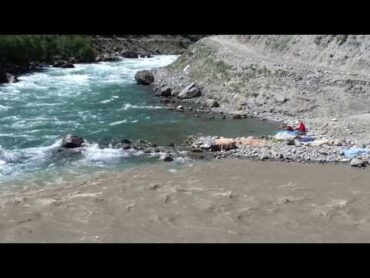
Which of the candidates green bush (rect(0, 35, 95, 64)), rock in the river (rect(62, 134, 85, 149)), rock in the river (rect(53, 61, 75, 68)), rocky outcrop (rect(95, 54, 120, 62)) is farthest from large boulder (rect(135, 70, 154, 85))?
rock in the river (rect(62, 134, 85, 149))

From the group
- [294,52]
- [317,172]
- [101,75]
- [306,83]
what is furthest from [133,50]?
[317,172]

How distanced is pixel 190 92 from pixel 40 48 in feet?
71.5

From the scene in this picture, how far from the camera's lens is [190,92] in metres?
35.8

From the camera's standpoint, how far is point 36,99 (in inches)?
1331

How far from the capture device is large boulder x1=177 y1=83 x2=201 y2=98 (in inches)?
1405

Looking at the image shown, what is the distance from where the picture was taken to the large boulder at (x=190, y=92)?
3569cm

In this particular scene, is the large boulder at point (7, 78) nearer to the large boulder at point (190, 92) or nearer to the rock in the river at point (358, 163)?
the large boulder at point (190, 92)

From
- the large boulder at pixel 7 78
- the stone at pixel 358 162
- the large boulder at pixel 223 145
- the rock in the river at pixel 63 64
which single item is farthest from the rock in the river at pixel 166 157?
the rock in the river at pixel 63 64

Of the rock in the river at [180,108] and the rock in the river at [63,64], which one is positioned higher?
the rock in the river at [180,108]

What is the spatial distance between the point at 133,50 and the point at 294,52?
3150 centimetres

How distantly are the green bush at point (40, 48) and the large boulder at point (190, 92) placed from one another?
42.7 ft

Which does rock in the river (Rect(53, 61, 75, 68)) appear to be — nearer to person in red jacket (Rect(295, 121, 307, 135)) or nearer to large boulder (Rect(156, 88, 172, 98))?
large boulder (Rect(156, 88, 172, 98))

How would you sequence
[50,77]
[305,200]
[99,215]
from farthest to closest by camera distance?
1. [50,77]
2. [305,200]
3. [99,215]
